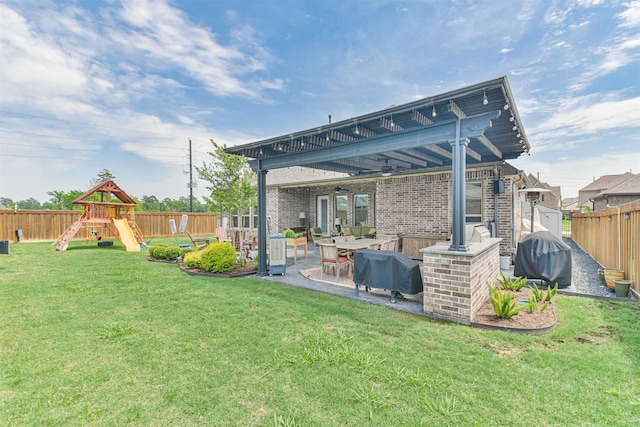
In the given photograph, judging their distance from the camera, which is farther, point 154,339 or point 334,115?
point 334,115

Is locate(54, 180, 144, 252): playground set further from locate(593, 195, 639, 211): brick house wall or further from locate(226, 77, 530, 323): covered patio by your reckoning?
locate(593, 195, 639, 211): brick house wall

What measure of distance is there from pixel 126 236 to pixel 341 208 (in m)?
10.2

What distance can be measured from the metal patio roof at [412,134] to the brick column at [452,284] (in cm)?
181

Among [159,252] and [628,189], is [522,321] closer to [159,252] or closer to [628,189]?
[159,252]

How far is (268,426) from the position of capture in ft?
6.85

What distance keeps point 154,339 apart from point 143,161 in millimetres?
34668

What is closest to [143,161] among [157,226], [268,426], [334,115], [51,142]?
[51,142]

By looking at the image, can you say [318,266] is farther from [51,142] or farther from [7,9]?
[51,142]

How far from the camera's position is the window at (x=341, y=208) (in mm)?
13680

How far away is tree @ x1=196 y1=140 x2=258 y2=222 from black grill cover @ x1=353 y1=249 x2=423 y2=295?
6619mm

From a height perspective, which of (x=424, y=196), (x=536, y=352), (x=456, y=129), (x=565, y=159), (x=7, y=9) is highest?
(x=7, y=9)

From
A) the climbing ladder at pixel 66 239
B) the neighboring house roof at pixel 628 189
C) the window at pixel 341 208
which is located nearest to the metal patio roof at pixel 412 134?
the window at pixel 341 208

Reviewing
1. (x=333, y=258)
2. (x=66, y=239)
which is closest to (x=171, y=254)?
(x=333, y=258)

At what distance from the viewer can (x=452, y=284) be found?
4.23 m
